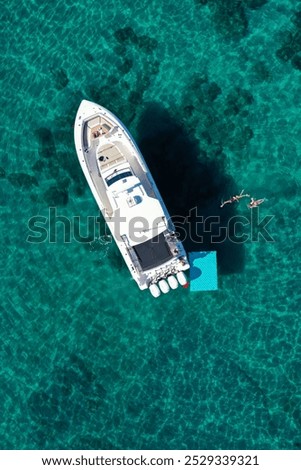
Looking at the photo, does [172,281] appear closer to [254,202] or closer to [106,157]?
[254,202]

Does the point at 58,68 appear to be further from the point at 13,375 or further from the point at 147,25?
the point at 13,375

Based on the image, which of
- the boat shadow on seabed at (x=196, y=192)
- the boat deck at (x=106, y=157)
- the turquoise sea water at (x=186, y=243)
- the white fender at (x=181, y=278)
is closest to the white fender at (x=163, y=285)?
the white fender at (x=181, y=278)

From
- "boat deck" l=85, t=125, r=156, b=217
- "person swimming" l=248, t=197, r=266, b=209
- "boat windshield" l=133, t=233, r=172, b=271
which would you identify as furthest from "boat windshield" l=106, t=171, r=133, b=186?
"person swimming" l=248, t=197, r=266, b=209

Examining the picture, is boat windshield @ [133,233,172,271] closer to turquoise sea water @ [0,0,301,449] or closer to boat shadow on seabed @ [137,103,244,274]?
boat shadow on seabed @ [137,103,244,274]

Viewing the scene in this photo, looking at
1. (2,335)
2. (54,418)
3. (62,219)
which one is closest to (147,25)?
(62,219)

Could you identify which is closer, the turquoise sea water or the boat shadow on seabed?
the turquoise sea water

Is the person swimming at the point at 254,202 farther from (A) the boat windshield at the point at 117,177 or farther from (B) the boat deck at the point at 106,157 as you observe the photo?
(A) the boat windshield at the point at 117,177
